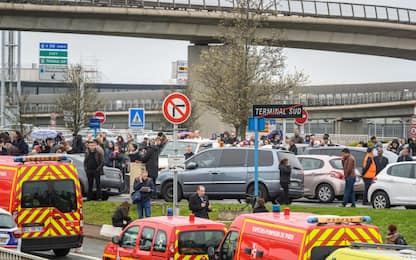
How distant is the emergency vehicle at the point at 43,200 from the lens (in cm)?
2028

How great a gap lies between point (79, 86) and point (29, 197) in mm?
45902

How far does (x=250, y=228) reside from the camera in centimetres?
1405

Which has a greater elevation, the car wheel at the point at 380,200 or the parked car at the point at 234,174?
the parked car at the point at 234,174

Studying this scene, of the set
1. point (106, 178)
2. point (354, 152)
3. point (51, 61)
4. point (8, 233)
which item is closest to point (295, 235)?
point (8, 233)

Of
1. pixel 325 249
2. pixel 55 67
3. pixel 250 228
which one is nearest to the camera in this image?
pixel 325 249

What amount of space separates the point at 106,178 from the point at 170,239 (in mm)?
14850

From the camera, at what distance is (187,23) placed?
194 feet

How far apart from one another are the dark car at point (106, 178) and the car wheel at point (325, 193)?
632 centimetres

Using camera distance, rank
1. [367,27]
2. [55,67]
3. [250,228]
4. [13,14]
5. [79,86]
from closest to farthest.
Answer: [250,228] → [13,14] → [367,27] → [79,86] → [55,67]

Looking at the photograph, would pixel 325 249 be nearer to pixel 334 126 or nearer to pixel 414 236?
pixel 414 236

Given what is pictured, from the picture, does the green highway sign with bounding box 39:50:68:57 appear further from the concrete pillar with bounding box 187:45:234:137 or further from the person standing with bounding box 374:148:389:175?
the person standing with bounding box 374:148:389:175

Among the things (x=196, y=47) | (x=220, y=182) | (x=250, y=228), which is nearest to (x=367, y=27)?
(x=196, y=47)

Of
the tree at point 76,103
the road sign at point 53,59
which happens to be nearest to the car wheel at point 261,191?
the tree at point 76,103

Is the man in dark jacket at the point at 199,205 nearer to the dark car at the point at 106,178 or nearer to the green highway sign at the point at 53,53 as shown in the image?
the dark car at the point at 106,178
